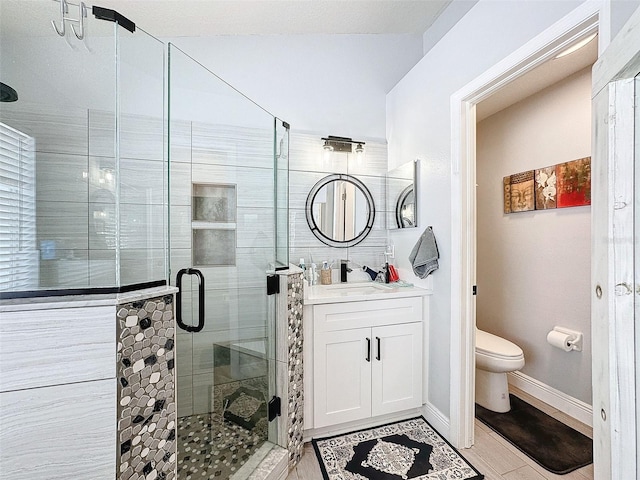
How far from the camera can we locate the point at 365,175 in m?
2.66

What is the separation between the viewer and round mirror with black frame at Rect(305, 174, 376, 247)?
2512 millimetres

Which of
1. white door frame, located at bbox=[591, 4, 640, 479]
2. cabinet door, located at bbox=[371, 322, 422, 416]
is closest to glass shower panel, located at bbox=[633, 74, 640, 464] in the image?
white door frame, located at bbox=[591, 4, 640, 479]

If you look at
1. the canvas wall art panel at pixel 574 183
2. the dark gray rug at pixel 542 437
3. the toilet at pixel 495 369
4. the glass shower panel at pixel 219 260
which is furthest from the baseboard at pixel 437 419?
the canvas wall art panel at pixel 574 183

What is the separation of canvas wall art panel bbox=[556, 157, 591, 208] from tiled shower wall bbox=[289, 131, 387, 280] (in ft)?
4.25

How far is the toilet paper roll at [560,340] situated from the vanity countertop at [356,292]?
1.00 meters

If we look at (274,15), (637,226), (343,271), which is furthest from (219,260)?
(274,15)

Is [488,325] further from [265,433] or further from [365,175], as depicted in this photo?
[265,433]

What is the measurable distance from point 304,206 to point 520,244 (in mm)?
1881

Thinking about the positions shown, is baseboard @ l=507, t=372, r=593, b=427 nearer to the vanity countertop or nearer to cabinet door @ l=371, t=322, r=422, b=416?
cabinet door @ l=371, t=322, r=422, b=416

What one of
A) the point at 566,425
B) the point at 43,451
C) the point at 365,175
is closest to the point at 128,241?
the point at 43,451

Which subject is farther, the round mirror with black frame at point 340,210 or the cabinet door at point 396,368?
the round mirror with black frame at point 340,210

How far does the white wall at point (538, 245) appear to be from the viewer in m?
2.11

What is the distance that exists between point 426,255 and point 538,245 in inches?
44.4

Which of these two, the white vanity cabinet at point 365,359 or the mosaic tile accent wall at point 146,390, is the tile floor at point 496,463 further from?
the mosaic tile accent wall at point 146,390
